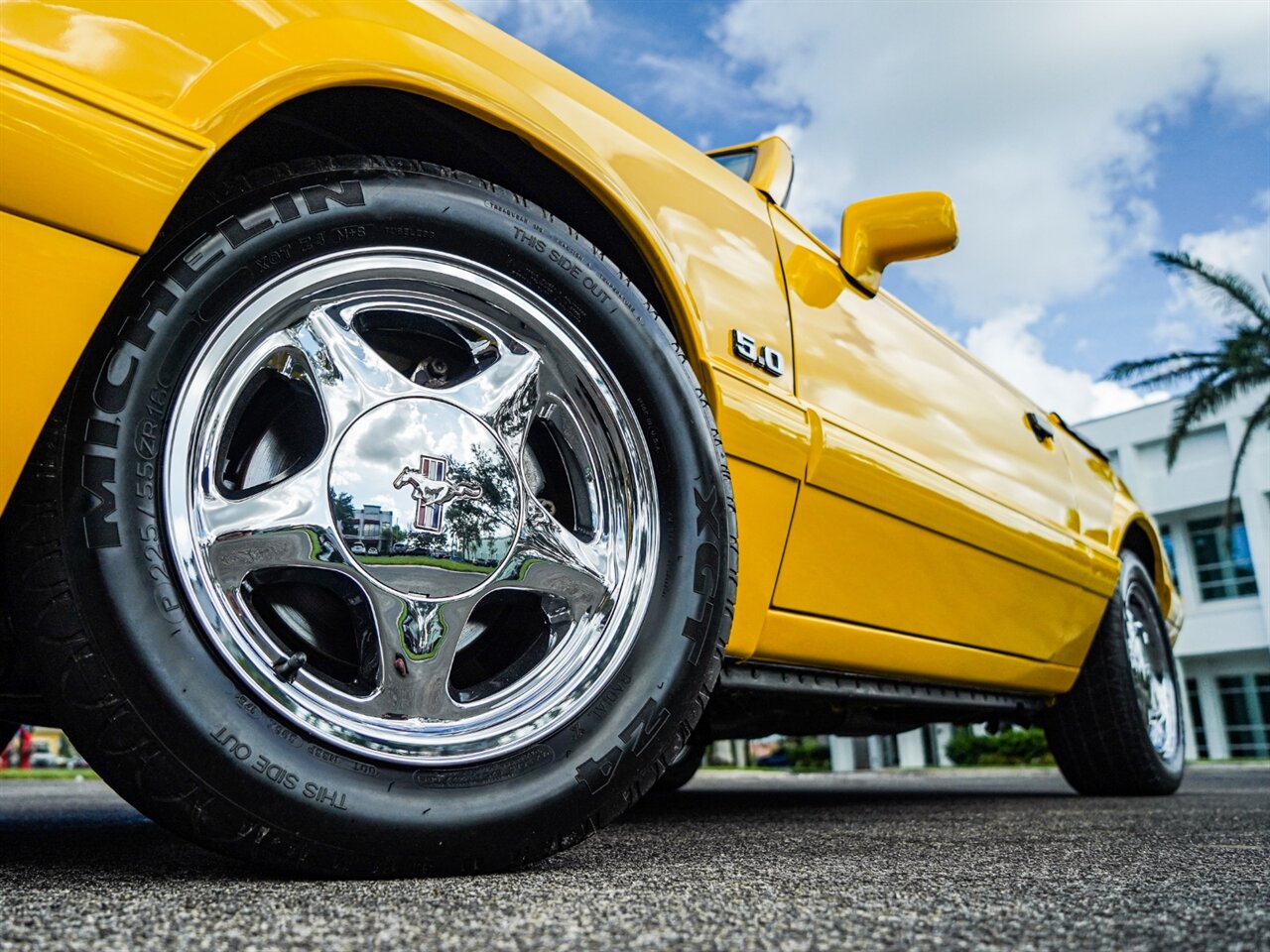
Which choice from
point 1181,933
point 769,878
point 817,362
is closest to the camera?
point 1181,933

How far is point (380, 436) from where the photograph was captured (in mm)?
1378

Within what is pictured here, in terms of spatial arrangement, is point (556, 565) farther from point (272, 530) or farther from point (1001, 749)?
point (1001, 749)

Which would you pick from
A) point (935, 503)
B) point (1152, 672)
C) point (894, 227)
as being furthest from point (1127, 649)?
point (894, 227)

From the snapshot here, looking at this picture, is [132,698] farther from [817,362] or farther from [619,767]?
[817,362]

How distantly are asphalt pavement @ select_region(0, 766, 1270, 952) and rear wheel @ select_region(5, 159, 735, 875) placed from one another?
4.5 inches

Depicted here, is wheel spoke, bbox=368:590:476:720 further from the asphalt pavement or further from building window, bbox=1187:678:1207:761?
building window, bbox=1187:678:1207:761

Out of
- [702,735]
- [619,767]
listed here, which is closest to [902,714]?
[702,735]

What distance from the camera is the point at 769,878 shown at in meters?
1.29

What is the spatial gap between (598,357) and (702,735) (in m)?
1.86

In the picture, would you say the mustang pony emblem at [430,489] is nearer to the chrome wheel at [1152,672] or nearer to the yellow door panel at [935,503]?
the yellow door panel at [935,503]

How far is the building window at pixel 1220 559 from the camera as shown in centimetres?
2956

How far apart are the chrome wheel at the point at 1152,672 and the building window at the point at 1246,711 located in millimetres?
28952

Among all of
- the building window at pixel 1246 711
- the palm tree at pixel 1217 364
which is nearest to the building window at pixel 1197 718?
the building window at pixel 1246 711

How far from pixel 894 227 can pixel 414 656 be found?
1722 millimetres
